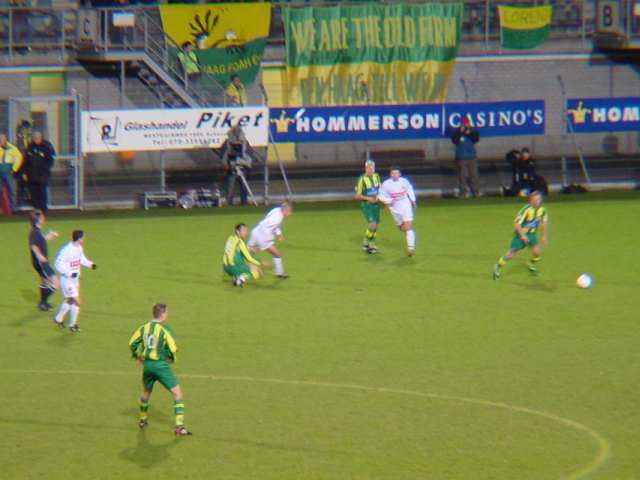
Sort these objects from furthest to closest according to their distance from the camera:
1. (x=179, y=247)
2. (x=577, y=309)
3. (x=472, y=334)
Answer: (x=179, y=247) → (x=577, y=309) → (x=472, y=334)

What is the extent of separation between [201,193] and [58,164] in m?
3.94

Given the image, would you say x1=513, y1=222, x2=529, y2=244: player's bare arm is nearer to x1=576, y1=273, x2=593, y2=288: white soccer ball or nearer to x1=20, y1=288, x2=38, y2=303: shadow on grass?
x1=576, y1=273, x2=593, y2=288: white soccer ball

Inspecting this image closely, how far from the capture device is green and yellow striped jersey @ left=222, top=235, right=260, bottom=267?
86.3 ft

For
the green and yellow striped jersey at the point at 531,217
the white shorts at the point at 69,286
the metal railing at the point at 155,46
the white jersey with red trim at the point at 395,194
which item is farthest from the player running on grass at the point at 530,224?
the metal railing at the point at 155,46

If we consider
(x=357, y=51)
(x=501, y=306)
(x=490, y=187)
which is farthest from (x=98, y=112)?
(x=501, y=306)

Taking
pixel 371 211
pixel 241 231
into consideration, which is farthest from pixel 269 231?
pixel 371 211

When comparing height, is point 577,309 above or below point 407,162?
below

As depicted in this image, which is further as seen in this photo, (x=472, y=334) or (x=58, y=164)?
(x=58, y=164)

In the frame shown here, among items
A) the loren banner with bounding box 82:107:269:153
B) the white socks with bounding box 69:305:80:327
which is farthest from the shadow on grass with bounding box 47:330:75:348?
the loren banner with bounding box 82:107:269:153

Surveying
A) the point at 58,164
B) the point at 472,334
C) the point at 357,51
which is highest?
the point at 357,51

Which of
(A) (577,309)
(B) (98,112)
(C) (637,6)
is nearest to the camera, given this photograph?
(A) (577,309)

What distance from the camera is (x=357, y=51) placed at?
3959cm

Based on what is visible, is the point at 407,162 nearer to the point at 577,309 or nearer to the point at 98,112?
the point at 98,112

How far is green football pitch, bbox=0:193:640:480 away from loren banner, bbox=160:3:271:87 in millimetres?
5744
